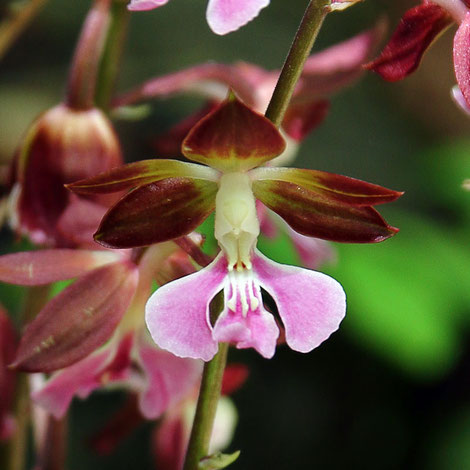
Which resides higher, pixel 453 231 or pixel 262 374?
pixel 453 231

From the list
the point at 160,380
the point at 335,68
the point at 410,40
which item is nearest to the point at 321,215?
the point at 410,40

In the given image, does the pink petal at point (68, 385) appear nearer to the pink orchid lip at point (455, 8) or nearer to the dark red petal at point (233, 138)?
the dark red petal at point (233, 138)

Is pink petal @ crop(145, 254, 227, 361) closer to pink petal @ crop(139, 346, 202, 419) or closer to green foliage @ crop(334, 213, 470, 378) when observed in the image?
pink petal @ crop(139, 346, 202, 419)

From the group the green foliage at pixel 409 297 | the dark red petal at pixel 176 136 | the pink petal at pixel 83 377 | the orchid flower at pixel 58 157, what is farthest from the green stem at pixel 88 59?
the green foliage at pixel 409 297

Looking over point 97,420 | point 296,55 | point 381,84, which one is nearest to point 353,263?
point 97,420

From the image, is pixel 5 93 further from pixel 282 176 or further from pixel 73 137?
pixel 282 176

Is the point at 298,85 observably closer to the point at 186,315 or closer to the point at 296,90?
the point at 296,90
